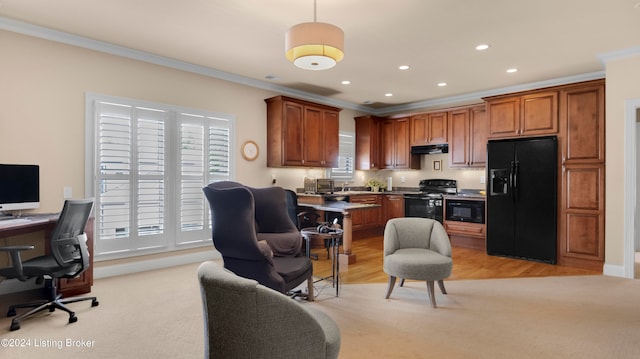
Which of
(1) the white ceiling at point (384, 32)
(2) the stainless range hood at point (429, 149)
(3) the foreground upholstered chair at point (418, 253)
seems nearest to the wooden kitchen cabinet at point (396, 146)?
(2) the stainless range hood at point (429, 149)

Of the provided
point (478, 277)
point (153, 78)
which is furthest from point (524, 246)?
point (153, 78)

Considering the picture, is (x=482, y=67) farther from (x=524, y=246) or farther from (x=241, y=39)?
(x=241, y=39)

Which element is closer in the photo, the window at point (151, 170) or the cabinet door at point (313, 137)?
the window at point (151, 170)

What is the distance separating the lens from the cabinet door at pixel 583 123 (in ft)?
15.3

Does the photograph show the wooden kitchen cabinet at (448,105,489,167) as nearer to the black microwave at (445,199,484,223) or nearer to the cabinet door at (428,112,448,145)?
the cabinet door at (428,112,448,145)

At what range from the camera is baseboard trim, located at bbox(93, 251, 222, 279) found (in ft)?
13.7

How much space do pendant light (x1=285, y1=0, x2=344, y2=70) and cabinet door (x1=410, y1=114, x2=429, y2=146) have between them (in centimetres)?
457

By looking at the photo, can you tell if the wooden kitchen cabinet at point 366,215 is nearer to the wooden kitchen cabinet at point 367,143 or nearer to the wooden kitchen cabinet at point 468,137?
the wooden kitchen cabinet at point 367,143

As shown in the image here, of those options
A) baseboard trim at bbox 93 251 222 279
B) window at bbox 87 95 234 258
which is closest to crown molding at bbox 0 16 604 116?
window at bbox 87 95 234 258

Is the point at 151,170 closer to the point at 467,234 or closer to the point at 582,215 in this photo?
the point at 467,234

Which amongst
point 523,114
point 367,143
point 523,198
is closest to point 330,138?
point 367,143

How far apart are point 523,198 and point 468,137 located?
155cm

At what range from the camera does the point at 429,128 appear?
691cm

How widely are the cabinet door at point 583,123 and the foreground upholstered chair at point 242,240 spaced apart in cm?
447
